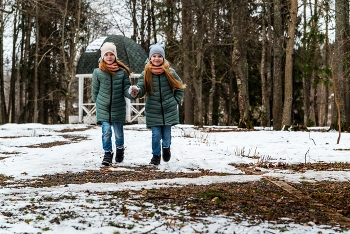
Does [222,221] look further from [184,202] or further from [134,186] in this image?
[134,186]

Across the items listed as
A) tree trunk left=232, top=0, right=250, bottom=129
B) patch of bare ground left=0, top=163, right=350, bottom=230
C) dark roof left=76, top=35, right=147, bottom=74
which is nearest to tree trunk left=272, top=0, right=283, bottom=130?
tree trunk left=232, top=0, right=250, bottom=129

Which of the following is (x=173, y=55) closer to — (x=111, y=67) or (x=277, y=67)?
(x=277, y=67)


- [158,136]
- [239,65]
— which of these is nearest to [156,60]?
[158,136]

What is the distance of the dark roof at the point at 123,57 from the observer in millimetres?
20531

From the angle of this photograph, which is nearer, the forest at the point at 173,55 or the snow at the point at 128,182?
the snow at the point at 128,182

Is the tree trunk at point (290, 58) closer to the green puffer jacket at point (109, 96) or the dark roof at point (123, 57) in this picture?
the dark roof at point (123, 57)

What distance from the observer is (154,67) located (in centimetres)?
681

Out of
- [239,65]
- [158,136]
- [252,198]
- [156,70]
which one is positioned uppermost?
[239,65]

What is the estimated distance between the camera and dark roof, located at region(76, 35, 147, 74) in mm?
20531

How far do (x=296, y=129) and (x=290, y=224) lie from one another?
1229 cm

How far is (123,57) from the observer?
20.5m

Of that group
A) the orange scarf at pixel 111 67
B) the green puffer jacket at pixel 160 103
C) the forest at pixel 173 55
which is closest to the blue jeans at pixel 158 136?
the green puffer jacket at pixel 160 103

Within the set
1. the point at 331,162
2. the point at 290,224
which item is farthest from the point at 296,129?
the point at 290,224

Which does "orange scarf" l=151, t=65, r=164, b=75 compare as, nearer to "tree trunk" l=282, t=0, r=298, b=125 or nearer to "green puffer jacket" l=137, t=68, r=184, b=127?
"green puffer jacket" l=137, t=68, r=184, b=127
